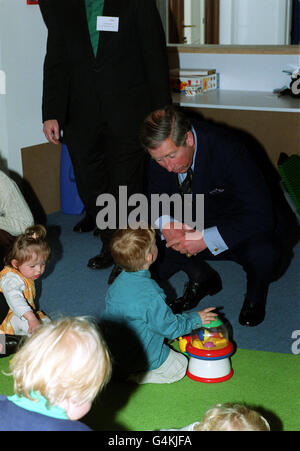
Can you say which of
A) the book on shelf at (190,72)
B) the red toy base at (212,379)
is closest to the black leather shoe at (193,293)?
the red toy base at (212,379)

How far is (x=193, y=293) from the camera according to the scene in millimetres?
2855

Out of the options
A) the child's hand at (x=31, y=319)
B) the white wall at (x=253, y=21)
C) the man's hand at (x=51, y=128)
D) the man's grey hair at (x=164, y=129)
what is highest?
the white wall at (x=253, y=21)

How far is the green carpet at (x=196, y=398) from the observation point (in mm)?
1995

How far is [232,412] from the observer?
138 cm

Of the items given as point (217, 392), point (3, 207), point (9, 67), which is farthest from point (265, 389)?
point (9, 67)

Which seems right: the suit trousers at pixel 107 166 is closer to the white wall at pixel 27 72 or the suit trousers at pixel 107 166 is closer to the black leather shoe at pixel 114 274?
the black leather shoe at pixel 114 274

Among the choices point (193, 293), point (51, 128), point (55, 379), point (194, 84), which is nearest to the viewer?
point (55, 379)

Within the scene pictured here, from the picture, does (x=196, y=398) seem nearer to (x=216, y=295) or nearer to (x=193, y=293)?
(x=193, y=293)

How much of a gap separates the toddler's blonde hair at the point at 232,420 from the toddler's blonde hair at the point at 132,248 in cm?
80

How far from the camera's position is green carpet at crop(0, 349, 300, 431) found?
1995 millimetres

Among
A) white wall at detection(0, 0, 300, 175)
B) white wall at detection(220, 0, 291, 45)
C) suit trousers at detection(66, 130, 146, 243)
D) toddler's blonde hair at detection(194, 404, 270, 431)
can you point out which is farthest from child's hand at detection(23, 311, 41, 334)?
white wall at detection(220, 0, 291, 45)

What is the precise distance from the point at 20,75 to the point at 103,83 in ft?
3.18

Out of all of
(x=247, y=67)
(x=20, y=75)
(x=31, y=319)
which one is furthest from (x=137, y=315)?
(x=247, y=67)

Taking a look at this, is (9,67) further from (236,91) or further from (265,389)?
(265,389)
